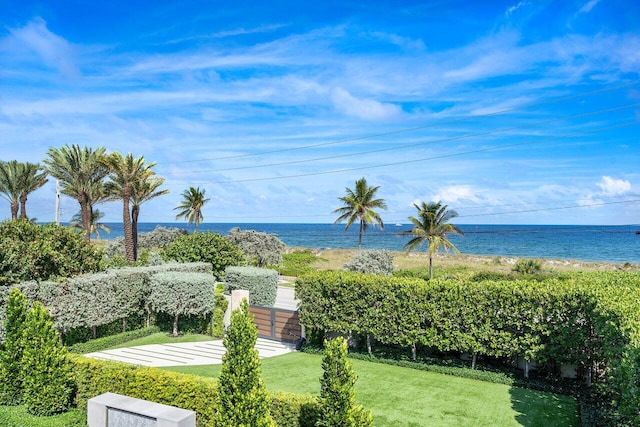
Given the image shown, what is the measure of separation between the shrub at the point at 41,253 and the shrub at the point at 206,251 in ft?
20.9

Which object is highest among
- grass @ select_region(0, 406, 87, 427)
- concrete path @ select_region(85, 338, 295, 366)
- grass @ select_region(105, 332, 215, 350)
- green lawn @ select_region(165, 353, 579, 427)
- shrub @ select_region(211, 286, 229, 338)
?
shrub @ select_region(211, 286, 229, 338)

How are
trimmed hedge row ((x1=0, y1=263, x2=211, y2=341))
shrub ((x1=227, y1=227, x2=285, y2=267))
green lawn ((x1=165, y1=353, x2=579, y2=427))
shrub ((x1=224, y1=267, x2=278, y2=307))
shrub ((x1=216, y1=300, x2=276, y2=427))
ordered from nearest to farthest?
1. shrub ((x1=216, y1=300, x2=276, y2=427))
2. green lawn ((x1=165, y1=353, x2=579, y2=427))
3. trimmed hedge row ((x1=0, y1=263, x2=211, y2=341))
4. shrub ((x1=224, y1=267, x2=278, y2=307))
5. shrub ((x1=227, y1=227, x2=285, y2=267))

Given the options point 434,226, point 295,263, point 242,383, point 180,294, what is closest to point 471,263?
point 295,263

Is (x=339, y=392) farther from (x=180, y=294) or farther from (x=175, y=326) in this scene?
(x=175, y=326)

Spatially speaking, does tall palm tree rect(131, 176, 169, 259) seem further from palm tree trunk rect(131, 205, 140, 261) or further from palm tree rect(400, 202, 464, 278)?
→ palm tree rect(400, 202, 464, 278)

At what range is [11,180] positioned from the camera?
113ft

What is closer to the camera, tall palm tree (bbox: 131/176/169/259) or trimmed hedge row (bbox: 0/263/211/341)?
trimmed hedge row (bbox: 0/263/211/341)

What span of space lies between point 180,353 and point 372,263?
17.6 m

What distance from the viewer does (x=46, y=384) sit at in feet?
36.2

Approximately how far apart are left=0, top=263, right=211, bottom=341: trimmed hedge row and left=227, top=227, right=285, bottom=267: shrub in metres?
17.8

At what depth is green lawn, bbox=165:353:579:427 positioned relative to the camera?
11.2 metres

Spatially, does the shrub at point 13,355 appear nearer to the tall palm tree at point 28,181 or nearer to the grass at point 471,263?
the tall palm tree at point 28,181

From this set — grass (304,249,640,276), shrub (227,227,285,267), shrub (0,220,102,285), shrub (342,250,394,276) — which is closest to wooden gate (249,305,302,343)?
shrub (0,220,102,285)

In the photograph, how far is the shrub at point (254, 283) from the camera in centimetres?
2364
